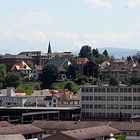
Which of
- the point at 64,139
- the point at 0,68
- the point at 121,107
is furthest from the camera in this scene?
the point at 0,68

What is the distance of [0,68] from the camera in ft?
290

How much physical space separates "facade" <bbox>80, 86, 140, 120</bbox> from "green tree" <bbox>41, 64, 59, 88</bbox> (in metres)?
24.4

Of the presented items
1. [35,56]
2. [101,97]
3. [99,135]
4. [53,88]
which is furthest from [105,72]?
[99,135]

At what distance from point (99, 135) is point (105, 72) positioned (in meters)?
57.0

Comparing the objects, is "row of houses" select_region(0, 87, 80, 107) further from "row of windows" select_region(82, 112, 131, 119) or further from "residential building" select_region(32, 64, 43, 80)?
"residential building" select_region(32, 64, 43, 80)

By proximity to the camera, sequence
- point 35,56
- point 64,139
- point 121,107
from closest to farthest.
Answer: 1. point 64,139
2. point 121,107
3. point 35,56

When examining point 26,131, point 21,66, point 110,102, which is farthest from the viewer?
point 21,66

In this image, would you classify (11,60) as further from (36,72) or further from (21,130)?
(21,130)

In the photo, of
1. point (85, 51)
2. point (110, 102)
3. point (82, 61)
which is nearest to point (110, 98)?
point (110, 102)

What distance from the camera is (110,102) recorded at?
54.1m

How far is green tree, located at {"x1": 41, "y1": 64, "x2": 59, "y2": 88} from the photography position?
260 ft

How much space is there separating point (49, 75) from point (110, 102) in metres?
26.4

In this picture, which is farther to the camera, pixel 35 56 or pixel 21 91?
pixel 35 56

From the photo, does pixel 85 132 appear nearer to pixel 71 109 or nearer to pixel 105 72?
pixel 71 109
